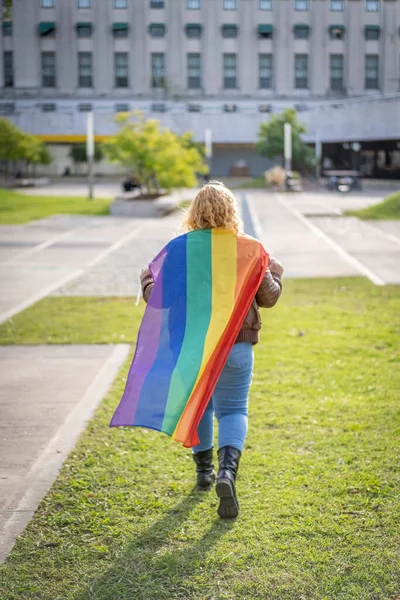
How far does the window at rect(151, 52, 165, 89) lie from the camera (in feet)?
227

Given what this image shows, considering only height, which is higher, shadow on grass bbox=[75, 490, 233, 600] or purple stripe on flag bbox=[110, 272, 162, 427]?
purple stripe on flag bbox=[110, 272, 162, 427]

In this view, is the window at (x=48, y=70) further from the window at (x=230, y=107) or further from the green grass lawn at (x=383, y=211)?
the green grass lawn at (x=383, y=211)

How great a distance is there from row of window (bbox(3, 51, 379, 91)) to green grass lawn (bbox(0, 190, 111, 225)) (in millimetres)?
29904

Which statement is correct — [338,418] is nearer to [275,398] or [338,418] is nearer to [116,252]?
[275,398]

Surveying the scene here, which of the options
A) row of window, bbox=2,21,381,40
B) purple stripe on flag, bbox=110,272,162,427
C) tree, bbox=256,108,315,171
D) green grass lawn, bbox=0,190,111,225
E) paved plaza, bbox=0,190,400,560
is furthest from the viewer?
row of window, bbox=2,21,381,40

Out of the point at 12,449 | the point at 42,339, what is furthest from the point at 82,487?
the point at 42,339

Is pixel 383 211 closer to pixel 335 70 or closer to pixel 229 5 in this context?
pixel 229 5

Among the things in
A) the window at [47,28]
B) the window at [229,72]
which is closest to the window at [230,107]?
the window at [229,72]

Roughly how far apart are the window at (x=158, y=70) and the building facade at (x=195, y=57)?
76 millimetres

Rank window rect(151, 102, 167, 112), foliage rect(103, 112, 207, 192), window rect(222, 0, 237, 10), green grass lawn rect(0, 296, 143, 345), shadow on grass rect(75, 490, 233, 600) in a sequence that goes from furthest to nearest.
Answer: window rect(222, 0, 237, 10), window rect(151, 102, 167, 112), foliage rect(103, 112, 207, 192), green grass lawn rect(0, 296, 143, 345), shadow on grass rect(75, 490, 233, 600)

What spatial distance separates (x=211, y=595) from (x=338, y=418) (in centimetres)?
282

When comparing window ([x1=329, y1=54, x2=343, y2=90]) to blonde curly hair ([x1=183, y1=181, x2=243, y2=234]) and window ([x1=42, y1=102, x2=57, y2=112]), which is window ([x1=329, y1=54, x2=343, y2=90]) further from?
blonde curly hair ([x1=183, y1=181, x2=243, y2=234])

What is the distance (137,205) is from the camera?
29.6m

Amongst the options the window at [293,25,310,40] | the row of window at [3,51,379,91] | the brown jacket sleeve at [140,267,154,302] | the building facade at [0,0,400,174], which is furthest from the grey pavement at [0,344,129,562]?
the window at [293,25,310,40]
